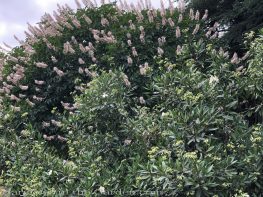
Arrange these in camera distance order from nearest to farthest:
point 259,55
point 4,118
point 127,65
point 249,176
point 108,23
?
1. point 249,176
2. point 259,55
3. point 4,118
4. point 127,65
5. point 108,23

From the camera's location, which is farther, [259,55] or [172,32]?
[172,32]

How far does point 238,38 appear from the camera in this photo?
26.5 ft

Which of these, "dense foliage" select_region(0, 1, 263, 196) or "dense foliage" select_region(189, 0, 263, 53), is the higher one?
"dense foliage" select_region(189, 0, 263, 53)

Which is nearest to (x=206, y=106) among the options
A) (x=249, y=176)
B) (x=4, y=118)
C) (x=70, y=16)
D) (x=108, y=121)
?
(x=249, y=176)

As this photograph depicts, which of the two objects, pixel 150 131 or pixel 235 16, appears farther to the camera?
pixel 235 16

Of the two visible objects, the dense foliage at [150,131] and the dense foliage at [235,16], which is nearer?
the dense foliage at [150,131]

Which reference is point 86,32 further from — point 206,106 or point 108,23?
point 206,106

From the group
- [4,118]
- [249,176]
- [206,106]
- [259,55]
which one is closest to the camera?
[249,176]

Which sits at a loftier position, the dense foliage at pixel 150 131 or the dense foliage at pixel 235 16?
the dense foliage at pixel 235 16

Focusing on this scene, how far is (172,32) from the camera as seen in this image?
7430 millimetres

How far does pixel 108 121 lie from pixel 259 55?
5.89 ft

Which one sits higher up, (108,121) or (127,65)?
(127,65)

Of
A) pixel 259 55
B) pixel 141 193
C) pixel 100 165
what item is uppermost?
pixel 259 55

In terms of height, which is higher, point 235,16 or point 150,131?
point 235,16
